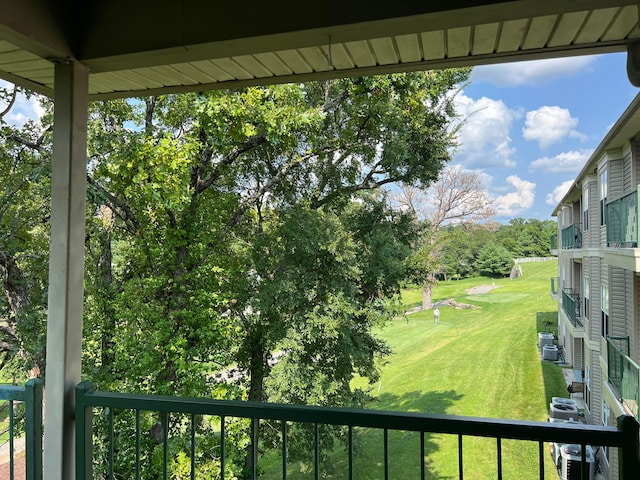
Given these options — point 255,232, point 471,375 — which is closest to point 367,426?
point 255,232

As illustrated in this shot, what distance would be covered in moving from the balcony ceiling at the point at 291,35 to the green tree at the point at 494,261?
13.9 m

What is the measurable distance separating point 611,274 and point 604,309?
0.98 m

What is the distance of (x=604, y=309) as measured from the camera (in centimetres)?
780

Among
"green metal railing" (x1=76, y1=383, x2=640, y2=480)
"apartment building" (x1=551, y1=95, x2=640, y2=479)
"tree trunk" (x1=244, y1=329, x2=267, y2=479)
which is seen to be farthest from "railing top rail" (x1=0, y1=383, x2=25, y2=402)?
"tree trunk" (x1=244, y1=329, x2=267, y2=479)

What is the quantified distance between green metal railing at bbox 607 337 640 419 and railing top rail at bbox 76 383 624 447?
15.9ft

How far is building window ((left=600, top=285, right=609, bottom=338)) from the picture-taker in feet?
24.6

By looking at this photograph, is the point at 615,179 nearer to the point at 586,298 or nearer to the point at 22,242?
the point at 586,298

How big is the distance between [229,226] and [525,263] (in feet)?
46.7

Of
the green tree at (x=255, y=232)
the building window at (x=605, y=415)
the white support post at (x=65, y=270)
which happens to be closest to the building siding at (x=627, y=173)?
the green tree at (x=255, y=232)

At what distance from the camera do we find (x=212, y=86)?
6.10 feet

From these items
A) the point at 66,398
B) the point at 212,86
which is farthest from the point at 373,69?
the point at 66,398

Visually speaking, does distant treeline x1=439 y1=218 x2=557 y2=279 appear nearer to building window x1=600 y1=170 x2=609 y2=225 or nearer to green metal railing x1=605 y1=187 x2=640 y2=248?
building window x1=600 y1=170 x2=609 y2=225

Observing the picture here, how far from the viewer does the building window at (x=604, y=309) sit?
7513mm

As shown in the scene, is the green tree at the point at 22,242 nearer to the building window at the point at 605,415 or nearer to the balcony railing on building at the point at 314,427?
the balcony railing on building at the point at 314,427
